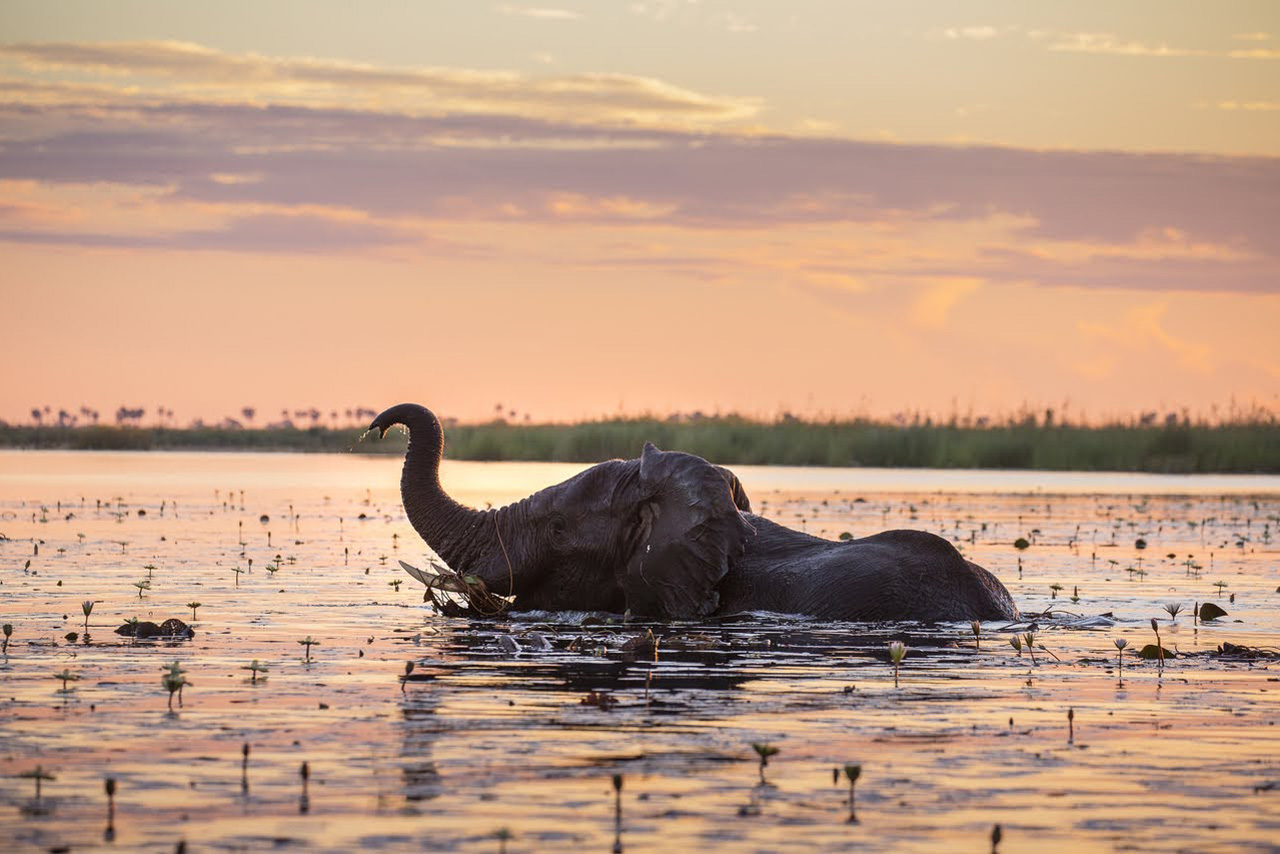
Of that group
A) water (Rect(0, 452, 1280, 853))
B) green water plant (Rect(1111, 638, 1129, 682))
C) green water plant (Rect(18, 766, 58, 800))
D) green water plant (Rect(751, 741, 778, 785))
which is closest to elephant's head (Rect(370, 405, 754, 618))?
water (Rect(0, 452, 1280, 853))

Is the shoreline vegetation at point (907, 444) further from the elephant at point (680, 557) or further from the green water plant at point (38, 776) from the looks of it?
the green water plant at point (38, 776)

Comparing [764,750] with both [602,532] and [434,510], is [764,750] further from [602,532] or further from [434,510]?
[434,510]

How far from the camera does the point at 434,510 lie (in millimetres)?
15234

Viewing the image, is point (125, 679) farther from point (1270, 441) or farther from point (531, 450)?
point (531, 450)

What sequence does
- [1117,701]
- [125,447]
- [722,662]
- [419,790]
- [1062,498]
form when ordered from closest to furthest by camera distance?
[419,790], [1117,701], [722,662], [1062,498], [125,447]

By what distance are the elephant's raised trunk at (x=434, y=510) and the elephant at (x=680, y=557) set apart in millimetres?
13

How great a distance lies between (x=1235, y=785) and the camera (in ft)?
25.8

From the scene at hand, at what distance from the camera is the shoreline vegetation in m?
50.9

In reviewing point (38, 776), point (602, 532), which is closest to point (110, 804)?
point (38, 776)

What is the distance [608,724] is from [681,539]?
16.3 feet

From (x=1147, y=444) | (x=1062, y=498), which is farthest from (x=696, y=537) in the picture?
(x=1147, y=444)

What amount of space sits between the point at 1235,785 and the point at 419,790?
3.21 metres

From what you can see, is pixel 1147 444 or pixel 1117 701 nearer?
pixel 1117 701

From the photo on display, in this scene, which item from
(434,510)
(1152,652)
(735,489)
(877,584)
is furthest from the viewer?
(434,510)
